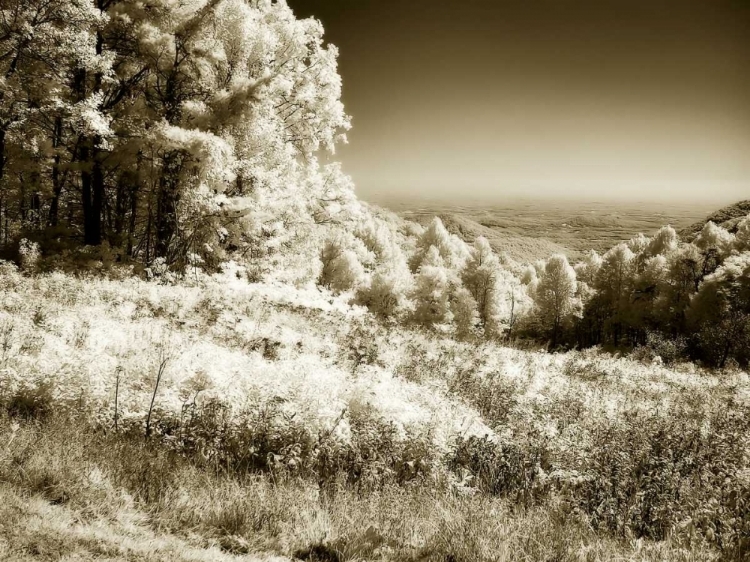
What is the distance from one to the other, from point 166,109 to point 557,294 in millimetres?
46329

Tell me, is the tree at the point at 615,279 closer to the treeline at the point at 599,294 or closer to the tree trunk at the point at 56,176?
the treeline at the point at 599,294

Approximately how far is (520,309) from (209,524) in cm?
6139

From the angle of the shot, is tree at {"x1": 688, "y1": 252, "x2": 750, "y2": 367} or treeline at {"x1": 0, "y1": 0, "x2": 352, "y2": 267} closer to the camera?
treeline at {"x1": 0, "y1": 0, "x2": 352, "y2": 267}

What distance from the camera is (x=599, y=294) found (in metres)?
51.7

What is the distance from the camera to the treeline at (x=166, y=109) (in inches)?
439

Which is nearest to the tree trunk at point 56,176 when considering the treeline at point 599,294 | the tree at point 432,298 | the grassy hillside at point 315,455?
the grassy hillside at point 315,455

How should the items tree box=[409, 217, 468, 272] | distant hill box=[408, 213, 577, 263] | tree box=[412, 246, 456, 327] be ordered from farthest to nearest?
distant hill box=[408, 213, 577, 263] < tree box=[409, 217, 468, 272] < tree box=[412, 246, 456, 327]

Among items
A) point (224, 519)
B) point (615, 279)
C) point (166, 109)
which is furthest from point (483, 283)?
point (224, 519)

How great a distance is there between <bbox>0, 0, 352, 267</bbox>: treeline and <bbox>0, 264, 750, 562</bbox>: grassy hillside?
16.8ft

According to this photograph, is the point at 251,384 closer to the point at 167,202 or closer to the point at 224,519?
the point at 224,519

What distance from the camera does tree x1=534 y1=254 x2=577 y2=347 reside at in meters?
49.0

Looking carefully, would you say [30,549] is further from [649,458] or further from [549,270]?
[549,270]

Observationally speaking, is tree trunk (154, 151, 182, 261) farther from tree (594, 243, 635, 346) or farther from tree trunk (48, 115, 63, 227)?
tree (594, 243, 635, 346)

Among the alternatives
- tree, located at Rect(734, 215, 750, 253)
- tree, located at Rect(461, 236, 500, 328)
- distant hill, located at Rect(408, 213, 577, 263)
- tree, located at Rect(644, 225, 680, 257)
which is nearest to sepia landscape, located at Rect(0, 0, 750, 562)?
tree, located at Rect(461, 236, 500, 328)
